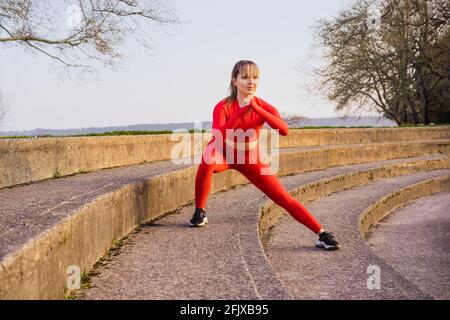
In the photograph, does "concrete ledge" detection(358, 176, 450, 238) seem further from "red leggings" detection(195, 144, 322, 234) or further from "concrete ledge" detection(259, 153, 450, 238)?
"red leggings" detection(195, 144, 322, 234)

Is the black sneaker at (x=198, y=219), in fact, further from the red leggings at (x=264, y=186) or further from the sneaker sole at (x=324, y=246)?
the sneaker sole at (x=324, y=246)

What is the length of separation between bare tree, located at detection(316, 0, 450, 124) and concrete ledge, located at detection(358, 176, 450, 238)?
39.3 ft

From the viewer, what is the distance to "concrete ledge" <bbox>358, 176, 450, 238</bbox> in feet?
28.2

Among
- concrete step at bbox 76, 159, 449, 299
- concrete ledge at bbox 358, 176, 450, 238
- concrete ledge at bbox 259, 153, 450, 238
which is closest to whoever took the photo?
concrete step at bbox 76, 159, 449, 299

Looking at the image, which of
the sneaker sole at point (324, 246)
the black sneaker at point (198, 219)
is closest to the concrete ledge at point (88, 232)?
the black sneaker at point (198, 219)

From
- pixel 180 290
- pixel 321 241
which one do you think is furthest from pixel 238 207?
pixel 180 290

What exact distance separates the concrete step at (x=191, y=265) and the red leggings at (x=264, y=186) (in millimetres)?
324

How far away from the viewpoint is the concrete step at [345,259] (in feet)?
14.1

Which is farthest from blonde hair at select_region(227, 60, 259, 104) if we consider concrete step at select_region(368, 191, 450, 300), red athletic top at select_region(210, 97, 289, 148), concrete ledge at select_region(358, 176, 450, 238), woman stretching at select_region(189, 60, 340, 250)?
concrete step at select_region(368, 191, 450, 300)
